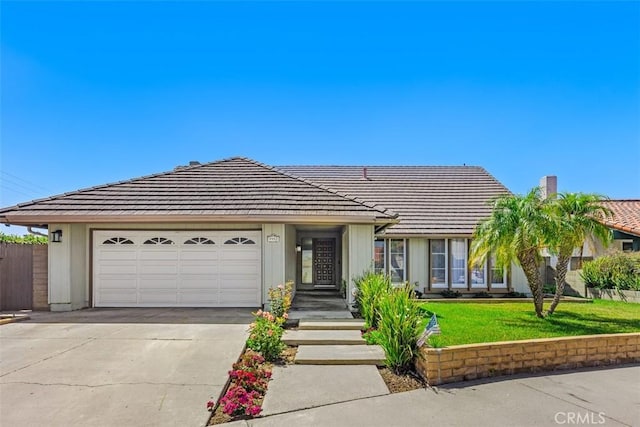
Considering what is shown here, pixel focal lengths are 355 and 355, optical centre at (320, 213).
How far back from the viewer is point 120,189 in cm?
1123

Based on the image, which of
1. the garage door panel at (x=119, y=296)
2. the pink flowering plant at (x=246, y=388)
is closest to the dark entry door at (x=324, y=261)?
the garage door panel at (x=119, y=296)

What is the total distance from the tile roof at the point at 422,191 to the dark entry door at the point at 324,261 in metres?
2.78

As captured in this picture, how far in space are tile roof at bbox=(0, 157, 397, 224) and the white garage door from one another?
93 cm

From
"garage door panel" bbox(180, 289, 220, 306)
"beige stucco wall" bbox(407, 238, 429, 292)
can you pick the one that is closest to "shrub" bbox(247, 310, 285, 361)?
"garage door panel" bbox(180, 289, 220, 306)

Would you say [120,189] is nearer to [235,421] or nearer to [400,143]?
[235,421]

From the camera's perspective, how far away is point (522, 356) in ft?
19.6

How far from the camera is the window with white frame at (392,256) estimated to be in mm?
14859

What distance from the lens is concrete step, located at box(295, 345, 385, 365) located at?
6.27m

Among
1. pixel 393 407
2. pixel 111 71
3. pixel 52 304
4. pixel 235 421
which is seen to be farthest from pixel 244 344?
pixel 111 71

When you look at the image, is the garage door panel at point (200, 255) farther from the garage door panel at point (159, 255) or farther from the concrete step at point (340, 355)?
the concrete step at point (340, 355)

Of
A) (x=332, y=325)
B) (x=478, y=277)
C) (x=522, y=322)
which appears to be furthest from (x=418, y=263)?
(x=332, y=325)

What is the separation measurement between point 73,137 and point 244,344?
1595cm

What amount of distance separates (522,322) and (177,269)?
9393mm

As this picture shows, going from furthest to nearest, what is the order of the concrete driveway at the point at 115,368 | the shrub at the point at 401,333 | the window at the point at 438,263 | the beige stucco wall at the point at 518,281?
the window at the point at 438,263
the beige stucco wall at the point at 518,281
the shrub at the point at 401,333
the concrete driveway at the point at 115,368
